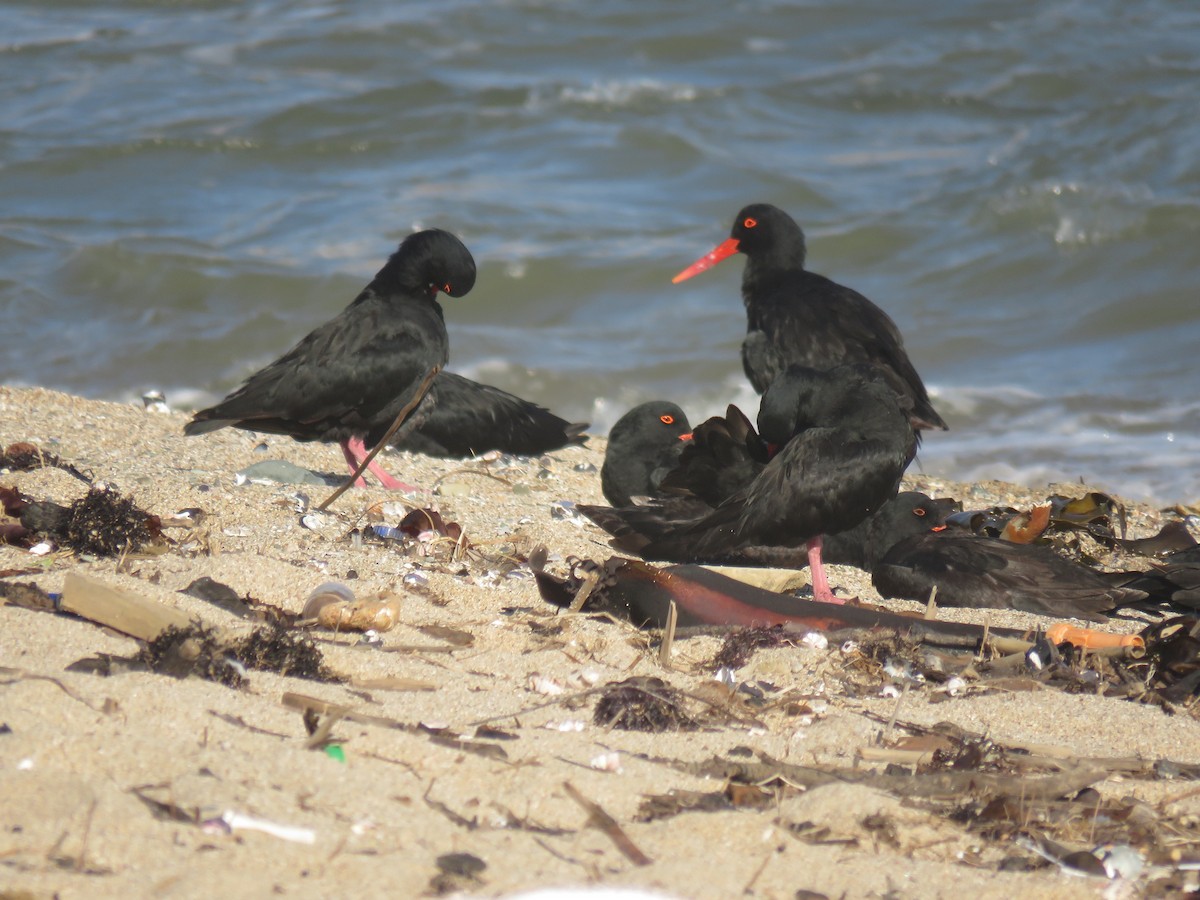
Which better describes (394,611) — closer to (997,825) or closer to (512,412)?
(997,825)

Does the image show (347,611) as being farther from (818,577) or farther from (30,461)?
(30,461)

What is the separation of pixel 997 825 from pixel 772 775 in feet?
1.43

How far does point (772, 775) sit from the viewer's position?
8.82 ft

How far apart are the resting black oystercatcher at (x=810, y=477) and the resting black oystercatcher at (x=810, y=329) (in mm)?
1216

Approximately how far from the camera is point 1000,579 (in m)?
4.54

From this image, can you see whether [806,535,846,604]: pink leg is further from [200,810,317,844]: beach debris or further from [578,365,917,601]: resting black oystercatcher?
[200,810,317,844]: beach debris

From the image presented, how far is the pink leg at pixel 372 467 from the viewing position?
5.84m

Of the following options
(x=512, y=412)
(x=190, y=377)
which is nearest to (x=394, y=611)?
(x=512, y=412)

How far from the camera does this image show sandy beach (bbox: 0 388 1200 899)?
2.16 metres

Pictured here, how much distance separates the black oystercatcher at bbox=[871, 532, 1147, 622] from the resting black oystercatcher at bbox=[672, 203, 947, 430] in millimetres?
1541

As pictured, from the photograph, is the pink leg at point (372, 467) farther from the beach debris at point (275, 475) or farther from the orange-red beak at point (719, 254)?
the orange-red beak at point (719, 254)

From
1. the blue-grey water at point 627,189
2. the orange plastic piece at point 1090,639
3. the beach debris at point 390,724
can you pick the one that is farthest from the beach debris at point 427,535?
the blue-grey water at point 627,189

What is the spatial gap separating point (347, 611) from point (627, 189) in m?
11.2

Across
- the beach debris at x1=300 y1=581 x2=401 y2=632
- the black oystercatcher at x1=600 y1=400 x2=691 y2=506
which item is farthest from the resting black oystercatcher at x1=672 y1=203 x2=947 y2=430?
the beach debris at x1=300 y1=581 x2=401 y2=632
